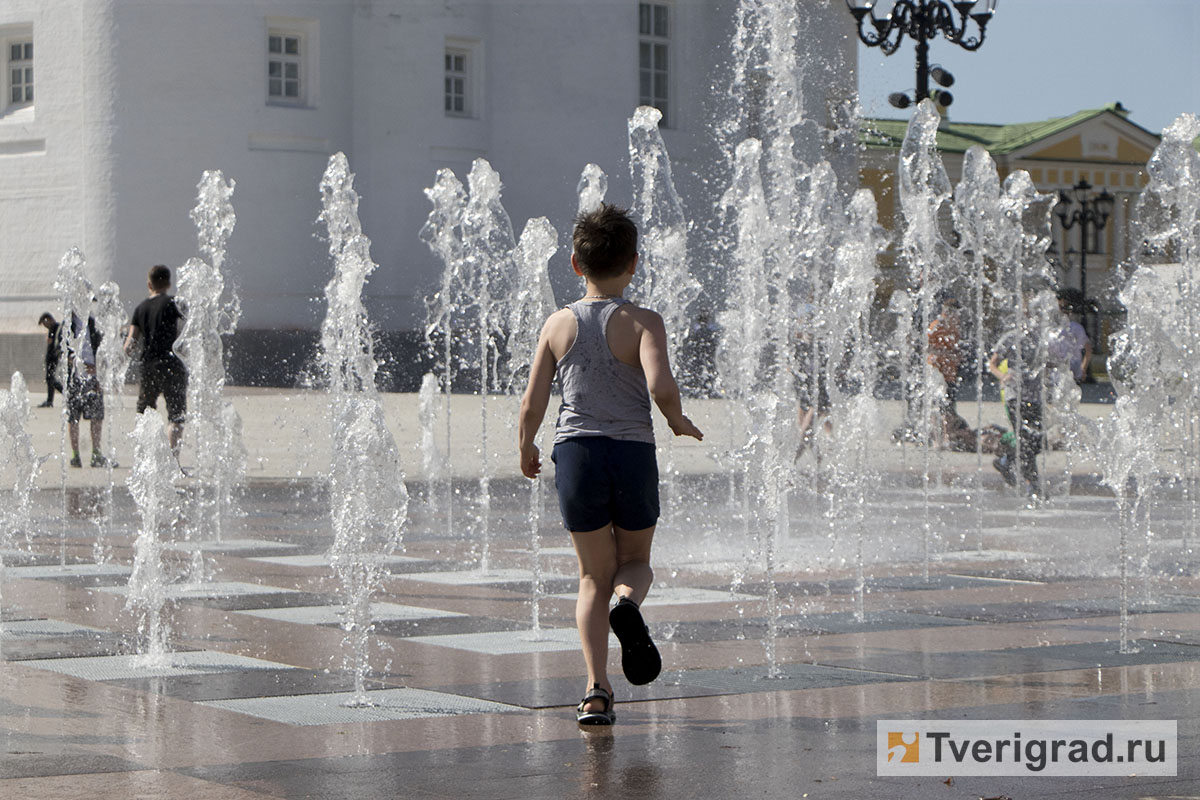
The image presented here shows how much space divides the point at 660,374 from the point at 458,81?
86.3 ft

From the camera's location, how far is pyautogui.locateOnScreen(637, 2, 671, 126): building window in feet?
109

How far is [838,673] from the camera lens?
21.1ft

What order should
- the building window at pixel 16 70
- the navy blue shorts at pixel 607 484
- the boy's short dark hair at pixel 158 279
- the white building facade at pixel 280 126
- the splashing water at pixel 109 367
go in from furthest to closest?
the building window at pixel 16 70 → the white building facade at pixel 280 126 → the boy's short dark hair at pixel 158 279 → the splashing water at pixel 109 367 → the navy blue shorts at pixel 607 484

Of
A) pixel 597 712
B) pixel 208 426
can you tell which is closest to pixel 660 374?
pixel 597 712

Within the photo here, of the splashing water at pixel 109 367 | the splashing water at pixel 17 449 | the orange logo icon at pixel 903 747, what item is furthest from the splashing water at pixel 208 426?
the orange logo icon at pixel 903 747

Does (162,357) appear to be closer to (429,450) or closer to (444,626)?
(429,450)

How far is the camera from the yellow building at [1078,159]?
50.7 metres

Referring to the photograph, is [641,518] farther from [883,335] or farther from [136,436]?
[883,335]

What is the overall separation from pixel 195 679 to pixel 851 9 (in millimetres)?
15104

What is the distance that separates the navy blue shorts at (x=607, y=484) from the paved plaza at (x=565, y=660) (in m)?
0.61

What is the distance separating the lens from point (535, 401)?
569 cm

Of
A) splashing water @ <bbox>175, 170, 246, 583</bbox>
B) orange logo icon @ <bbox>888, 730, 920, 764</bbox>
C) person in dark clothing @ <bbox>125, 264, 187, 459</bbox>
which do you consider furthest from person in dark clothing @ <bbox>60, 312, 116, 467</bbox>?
orange logo icon @ <bbox>888, 730, 920, 764</bbox>

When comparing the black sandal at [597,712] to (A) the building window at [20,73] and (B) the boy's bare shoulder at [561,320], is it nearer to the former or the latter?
(B) the boy's bare shoulder at [561,320]

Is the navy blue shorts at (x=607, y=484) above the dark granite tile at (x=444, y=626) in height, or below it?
above
